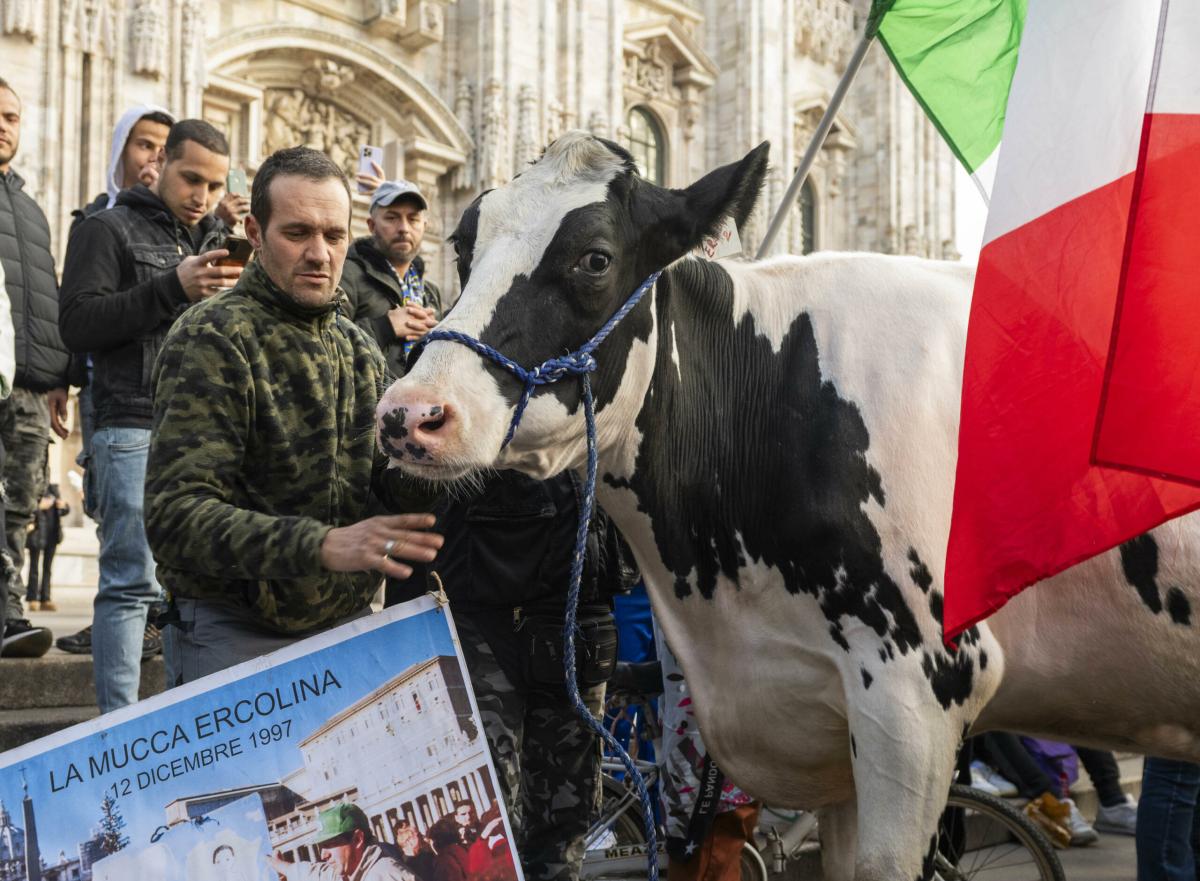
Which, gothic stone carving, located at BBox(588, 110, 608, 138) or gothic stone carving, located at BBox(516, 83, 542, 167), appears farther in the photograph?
gothic stone carving, located at BBox(588, 110, 608, 138)

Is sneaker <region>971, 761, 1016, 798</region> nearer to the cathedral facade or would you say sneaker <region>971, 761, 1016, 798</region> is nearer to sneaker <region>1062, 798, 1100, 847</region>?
sneaker <region>1062, 798, 1100, 847</region>

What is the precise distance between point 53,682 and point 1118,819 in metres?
5.52

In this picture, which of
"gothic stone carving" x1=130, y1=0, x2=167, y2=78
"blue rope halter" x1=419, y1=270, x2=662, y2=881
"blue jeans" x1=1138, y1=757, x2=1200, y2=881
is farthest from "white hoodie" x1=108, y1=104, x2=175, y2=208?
"gothic stone carving" x1=130, y1=0, x2=167, y2=78

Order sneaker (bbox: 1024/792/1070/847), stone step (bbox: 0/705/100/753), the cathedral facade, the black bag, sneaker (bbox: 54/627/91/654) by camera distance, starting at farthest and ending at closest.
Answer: the cathedral facade, sneaker (bbox: 1024/792/1070/847), sneaker (bbox: 54/627/91/654), stone step (bbox: 0/705/100/753), the black bag

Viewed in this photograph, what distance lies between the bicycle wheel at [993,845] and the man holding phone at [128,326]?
9.41 ft

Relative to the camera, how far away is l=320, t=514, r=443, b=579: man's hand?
2057 mm

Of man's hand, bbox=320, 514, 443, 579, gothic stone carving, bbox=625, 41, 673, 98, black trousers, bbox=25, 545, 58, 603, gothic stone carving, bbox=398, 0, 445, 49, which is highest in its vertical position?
gothic stone carving, bbox=625, 41, 673, 98

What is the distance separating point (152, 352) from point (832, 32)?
2304 cm

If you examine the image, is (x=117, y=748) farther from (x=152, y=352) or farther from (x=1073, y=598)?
(x=152, y=352)

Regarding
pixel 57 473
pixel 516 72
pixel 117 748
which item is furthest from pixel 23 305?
pixel 516 72

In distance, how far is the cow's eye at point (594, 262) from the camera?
2.23 meters

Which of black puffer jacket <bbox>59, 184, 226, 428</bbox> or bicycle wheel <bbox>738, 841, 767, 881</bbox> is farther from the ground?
black puffer jacket <bbox>59, 184, 226, 428</bbox>

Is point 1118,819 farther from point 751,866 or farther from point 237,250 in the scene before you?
point 237,250

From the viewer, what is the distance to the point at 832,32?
2445 centimetres
